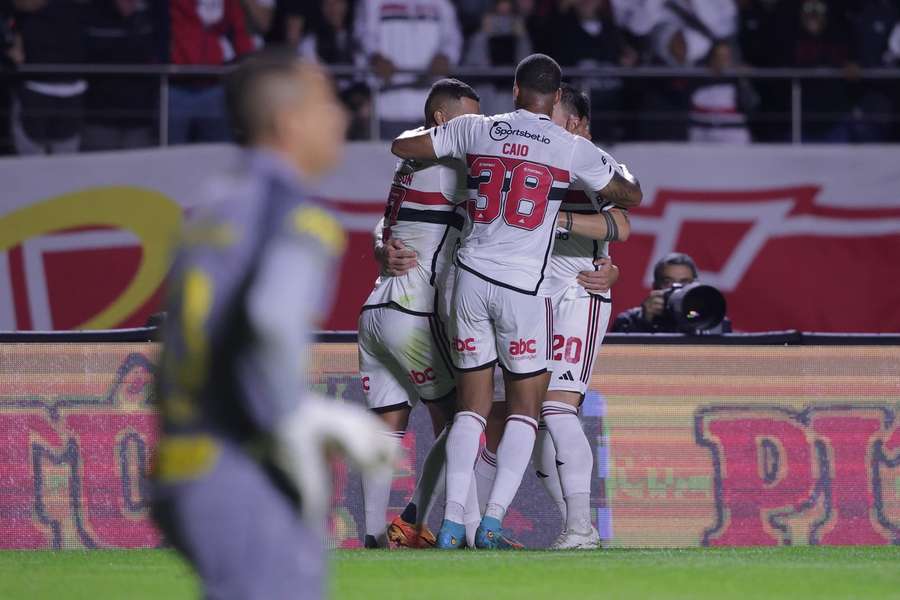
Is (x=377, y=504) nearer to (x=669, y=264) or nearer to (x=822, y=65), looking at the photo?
(x=669, y=264)

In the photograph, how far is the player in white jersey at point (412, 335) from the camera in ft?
24.5

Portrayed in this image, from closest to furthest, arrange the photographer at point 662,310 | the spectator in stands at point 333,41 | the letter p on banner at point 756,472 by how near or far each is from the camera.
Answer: the letter p on banner at point 756,472 → the photographer at point 662,310 → the spectator in stands at point 333,41

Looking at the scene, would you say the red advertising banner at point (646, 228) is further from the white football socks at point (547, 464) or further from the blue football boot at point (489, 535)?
the blue football boot at point (489, 535)

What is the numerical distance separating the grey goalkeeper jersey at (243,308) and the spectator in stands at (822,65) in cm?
1009

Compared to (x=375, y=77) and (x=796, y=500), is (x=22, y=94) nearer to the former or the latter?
(x=375, y=77)

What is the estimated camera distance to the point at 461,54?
1254 cm

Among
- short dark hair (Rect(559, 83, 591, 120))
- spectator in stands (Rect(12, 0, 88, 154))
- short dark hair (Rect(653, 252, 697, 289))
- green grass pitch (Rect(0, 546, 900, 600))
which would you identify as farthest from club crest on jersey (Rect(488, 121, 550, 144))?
spectator in stands (Rect(12, 0, 88, 154))

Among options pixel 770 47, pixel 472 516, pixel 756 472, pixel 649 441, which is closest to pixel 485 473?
pixel 472 516

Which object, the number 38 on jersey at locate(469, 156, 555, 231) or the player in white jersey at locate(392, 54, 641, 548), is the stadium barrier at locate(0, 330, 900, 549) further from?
the number 38 on jersey at locate(469, 156, 555, 231)

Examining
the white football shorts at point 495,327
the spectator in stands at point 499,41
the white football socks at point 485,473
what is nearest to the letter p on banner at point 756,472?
the white football socks at point 485,473

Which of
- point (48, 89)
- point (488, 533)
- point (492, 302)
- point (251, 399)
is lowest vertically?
point (488, 533)

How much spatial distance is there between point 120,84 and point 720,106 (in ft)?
16.2

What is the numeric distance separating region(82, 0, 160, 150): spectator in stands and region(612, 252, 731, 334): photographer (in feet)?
15.1

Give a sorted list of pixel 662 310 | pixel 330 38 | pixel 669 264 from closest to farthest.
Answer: pixel 662 310 < pixel 669 264 < pixel 330 38
